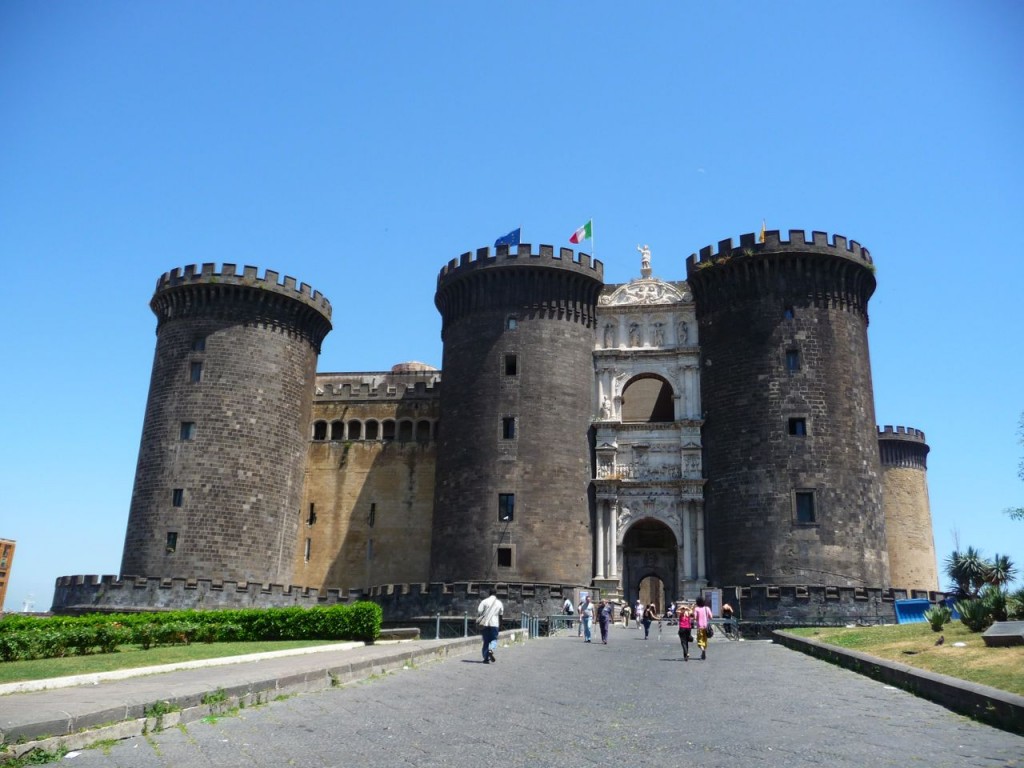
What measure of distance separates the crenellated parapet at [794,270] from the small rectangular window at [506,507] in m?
12.8

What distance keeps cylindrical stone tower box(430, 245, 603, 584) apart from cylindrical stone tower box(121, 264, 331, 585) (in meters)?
7.26

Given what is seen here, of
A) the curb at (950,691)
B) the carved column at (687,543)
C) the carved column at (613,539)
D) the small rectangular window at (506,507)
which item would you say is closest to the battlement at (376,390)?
the small rectangular window at (506,507)

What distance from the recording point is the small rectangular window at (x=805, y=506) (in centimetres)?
3622

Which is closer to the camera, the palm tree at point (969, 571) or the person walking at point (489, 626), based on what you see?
the person walking at point (489, 626)

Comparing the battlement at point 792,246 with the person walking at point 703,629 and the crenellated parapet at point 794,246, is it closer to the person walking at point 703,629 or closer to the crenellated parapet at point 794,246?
the crenellated parapet at point 794,246

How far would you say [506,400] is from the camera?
4031 cm

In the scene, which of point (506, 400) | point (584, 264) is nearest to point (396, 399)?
point (506, 400)

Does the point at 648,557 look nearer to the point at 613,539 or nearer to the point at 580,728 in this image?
the point at 613,539

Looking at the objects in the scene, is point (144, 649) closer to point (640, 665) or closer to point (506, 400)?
point (640, 665)

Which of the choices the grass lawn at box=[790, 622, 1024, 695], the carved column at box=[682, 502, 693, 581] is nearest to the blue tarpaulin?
the grass lawn at box=[790, 622, 1024, 695]

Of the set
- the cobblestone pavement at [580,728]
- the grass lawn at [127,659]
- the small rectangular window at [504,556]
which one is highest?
the small rectangular window at [504,556]

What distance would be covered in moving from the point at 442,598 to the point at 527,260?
16.0 meters

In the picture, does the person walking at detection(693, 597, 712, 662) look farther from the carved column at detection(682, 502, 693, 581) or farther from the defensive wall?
the carved column at detection(682, 502, 693, 581)

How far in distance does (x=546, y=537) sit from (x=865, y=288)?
18.4m
